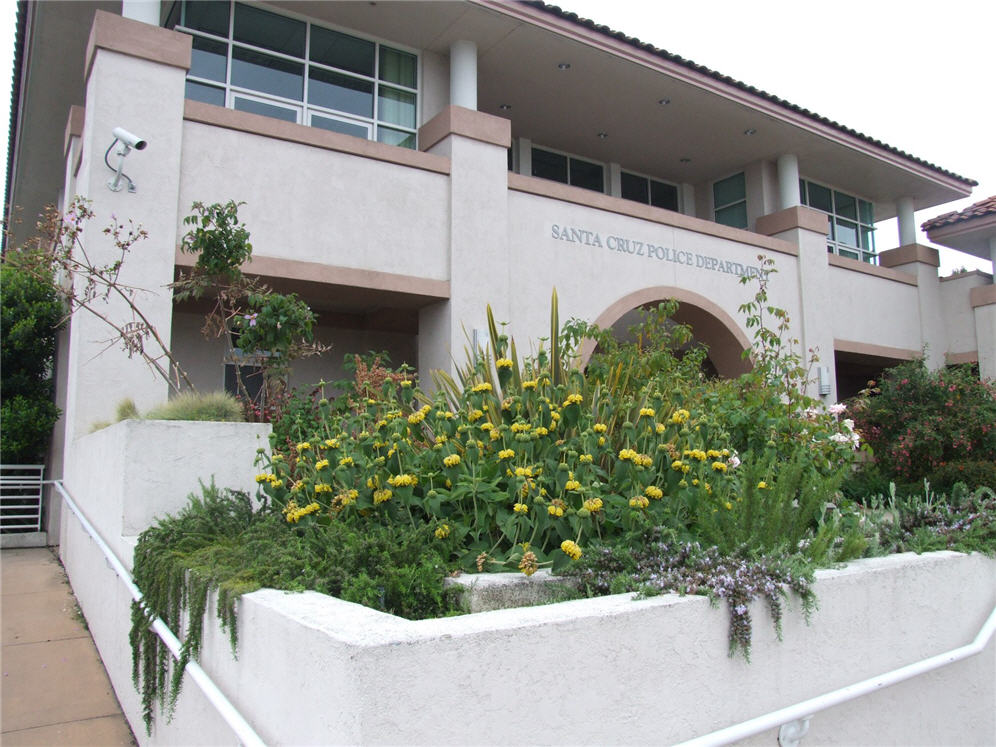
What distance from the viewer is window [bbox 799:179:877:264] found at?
16.7 metres

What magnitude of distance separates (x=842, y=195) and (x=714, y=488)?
51.2ft

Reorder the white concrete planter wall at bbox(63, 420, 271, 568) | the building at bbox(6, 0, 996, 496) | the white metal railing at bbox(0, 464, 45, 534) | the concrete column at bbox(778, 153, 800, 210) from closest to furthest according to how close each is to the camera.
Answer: the white concrete planter wall at bbox(63, 420, 271, 568)
the building at bbox(6, 0, 996, 496)
the white metal railing at bbox(0, 464, 45, 534)
the concrete column at bbox(778, 153, 800, 210)

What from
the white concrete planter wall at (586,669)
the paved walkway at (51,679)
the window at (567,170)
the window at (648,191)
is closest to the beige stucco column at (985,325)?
the window at (648,191)

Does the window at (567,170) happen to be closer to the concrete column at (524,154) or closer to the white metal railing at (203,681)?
the concrete column at (524,154)

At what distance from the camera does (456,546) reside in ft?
11.9

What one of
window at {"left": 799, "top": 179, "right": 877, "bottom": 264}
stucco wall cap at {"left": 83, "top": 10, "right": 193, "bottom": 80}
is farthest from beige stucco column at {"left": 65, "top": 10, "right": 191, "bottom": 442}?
window at {"left": 799, "top": 179, "right": 877, "bottom": 264}

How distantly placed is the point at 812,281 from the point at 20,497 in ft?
42.7

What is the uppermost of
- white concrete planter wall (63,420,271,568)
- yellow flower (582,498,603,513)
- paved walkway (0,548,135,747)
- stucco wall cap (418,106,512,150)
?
stucco wall cap (418,106,512,150)

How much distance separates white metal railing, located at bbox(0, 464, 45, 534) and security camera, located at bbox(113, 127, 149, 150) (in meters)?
5.06

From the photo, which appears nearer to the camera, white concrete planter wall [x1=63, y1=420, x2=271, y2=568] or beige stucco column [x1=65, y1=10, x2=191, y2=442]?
white concrete planter wall [x1=63, y1=420, x2=271, y2=568]

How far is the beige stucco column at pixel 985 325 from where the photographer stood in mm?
16453

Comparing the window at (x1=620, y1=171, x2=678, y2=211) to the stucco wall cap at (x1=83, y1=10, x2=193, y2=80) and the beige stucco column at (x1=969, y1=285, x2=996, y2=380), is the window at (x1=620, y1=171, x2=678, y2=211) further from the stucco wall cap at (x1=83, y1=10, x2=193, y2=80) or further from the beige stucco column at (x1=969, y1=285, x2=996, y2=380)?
the stucco wall cap at (x1=83, y1=10, x2=193, y2=80)

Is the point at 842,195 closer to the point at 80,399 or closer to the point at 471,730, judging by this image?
the point at 80,399

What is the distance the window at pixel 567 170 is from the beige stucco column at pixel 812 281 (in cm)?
342
